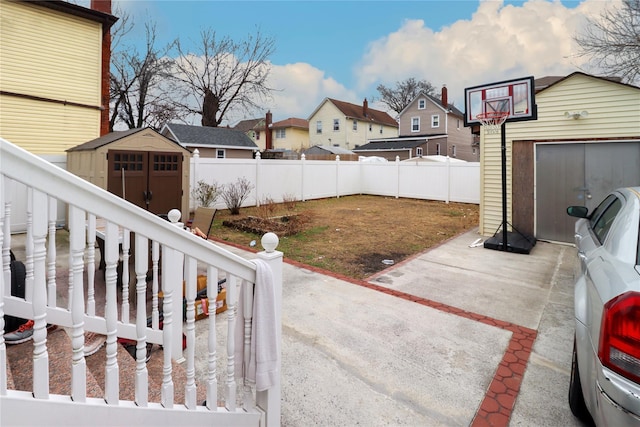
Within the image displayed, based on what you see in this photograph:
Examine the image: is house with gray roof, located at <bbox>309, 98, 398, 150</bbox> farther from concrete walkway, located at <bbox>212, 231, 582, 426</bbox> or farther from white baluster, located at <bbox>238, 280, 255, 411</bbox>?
white baluster, located at <bbox>238, 280, 255, 411</bbox>

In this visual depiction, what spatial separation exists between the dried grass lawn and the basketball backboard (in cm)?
297

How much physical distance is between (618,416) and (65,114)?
544 inches

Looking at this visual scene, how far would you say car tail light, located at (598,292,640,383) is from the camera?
1.47 m

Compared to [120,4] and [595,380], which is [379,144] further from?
[595,380]

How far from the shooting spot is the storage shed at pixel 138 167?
7.57m

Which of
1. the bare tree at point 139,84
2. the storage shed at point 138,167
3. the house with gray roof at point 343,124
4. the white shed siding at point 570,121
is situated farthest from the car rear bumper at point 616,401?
the house with gray roof at point 343,124

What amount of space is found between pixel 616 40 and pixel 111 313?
1705 cm

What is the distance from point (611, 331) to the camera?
1.56 metres

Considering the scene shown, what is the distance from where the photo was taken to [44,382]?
1212mm

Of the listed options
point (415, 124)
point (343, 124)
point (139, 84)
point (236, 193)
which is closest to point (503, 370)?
point (236, 193)

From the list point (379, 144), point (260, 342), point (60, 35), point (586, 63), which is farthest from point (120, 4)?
point (260, 342)

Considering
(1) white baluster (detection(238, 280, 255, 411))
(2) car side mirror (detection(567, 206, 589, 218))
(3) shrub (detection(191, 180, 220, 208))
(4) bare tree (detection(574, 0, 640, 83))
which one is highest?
(4) bare tree (detection(574, 0, 640, 83))

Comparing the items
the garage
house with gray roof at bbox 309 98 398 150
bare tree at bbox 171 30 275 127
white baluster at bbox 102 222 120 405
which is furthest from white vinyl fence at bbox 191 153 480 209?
house with gray roof at bbox 309 98 398 150

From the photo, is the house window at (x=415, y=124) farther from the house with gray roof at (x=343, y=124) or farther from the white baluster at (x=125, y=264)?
Answer: the white baluster at (x=125, y=264)
